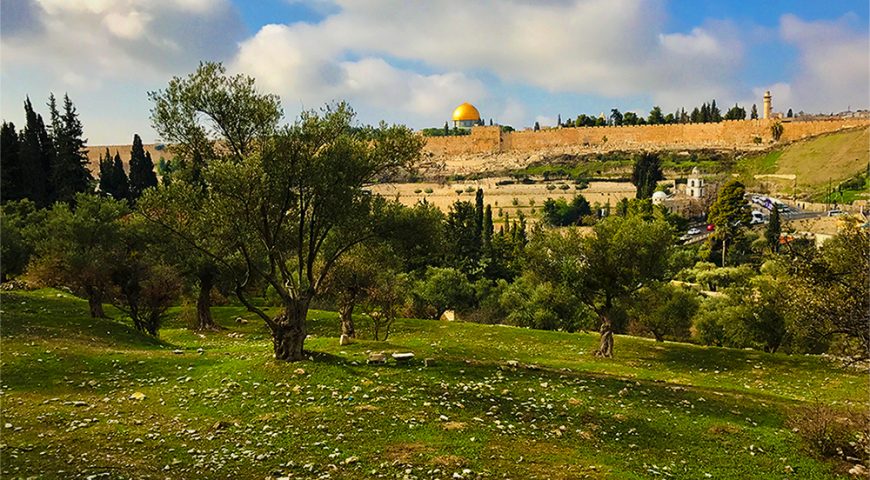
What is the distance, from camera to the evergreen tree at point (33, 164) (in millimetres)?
55469

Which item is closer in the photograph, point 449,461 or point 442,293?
point 449,461

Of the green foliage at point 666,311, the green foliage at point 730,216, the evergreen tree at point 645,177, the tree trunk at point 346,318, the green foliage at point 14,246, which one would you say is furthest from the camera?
the evergreen tree at point 645,177

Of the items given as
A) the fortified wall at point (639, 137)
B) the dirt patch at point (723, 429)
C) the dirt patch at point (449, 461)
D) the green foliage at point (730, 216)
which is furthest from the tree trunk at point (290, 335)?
the fortified wall at point (639, 137)

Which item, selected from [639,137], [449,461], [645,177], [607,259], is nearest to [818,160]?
[639,137]

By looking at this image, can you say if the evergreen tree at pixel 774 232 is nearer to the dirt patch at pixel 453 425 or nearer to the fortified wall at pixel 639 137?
the dirt patch at pixel 453 425

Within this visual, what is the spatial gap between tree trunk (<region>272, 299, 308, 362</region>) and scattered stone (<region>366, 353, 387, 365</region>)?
6.53 ft

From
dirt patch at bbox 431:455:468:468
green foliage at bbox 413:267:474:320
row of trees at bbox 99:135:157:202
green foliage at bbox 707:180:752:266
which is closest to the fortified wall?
green foliage at bbox 707:180:752:266

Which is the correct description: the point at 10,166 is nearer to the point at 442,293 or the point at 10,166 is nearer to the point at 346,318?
the point at 442,293

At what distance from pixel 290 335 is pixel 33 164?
51947 millimetres

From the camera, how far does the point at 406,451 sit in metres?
11.2

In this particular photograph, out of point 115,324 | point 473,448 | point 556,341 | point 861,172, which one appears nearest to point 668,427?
point 473,448

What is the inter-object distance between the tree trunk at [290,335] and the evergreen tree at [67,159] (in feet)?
159

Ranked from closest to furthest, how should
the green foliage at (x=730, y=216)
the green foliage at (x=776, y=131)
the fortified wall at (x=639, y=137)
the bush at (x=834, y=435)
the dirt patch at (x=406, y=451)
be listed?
the dirt patch at (x=406, y=451)
the bush at (x=834, y=435)
the green foliage at (x=730, y=216)
the fortified wall at (x=639, y=137)
the green foliage at (x=776, y=131)

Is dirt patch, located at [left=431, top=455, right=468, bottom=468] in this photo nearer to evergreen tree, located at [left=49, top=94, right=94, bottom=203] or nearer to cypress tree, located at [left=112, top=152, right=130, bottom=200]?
evergreen tree, located at [left=49, top=94, right=94, bottom=203]
